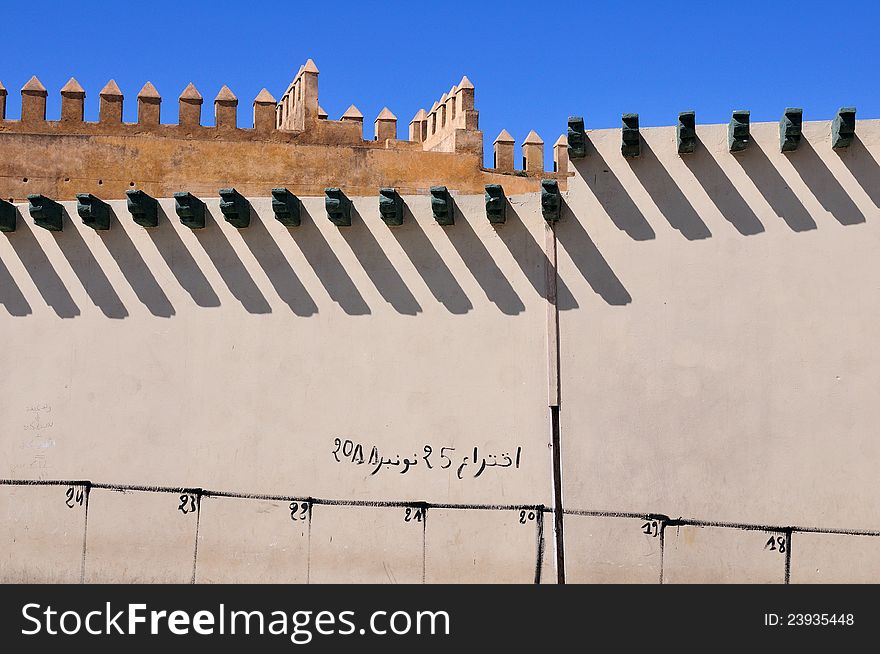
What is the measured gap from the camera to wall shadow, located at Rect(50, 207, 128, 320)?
972cm

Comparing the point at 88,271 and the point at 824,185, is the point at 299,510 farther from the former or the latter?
the point at 824,185

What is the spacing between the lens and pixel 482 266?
365 inches

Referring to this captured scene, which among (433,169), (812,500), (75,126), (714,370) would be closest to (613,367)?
(714,370)

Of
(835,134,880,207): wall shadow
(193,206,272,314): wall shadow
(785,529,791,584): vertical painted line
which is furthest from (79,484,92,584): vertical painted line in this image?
(835,134,880,207): wall shadow

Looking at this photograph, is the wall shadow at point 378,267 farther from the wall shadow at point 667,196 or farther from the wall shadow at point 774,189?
the wall shadow at point 774,189

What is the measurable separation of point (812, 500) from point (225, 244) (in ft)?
18.9

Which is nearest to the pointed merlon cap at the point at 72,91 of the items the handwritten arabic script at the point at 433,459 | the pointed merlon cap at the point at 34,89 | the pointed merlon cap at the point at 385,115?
the pointed merlon cap at the point at 34,89

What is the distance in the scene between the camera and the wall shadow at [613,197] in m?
9.12

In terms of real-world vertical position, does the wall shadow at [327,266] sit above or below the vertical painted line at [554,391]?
above

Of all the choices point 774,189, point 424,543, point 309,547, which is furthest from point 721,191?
point 309,547

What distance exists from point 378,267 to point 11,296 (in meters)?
3.61

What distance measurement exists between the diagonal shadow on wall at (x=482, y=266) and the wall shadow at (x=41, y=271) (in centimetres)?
372

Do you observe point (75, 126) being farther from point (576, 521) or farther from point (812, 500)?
point (812, 500)

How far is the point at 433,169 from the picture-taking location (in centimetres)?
1638
